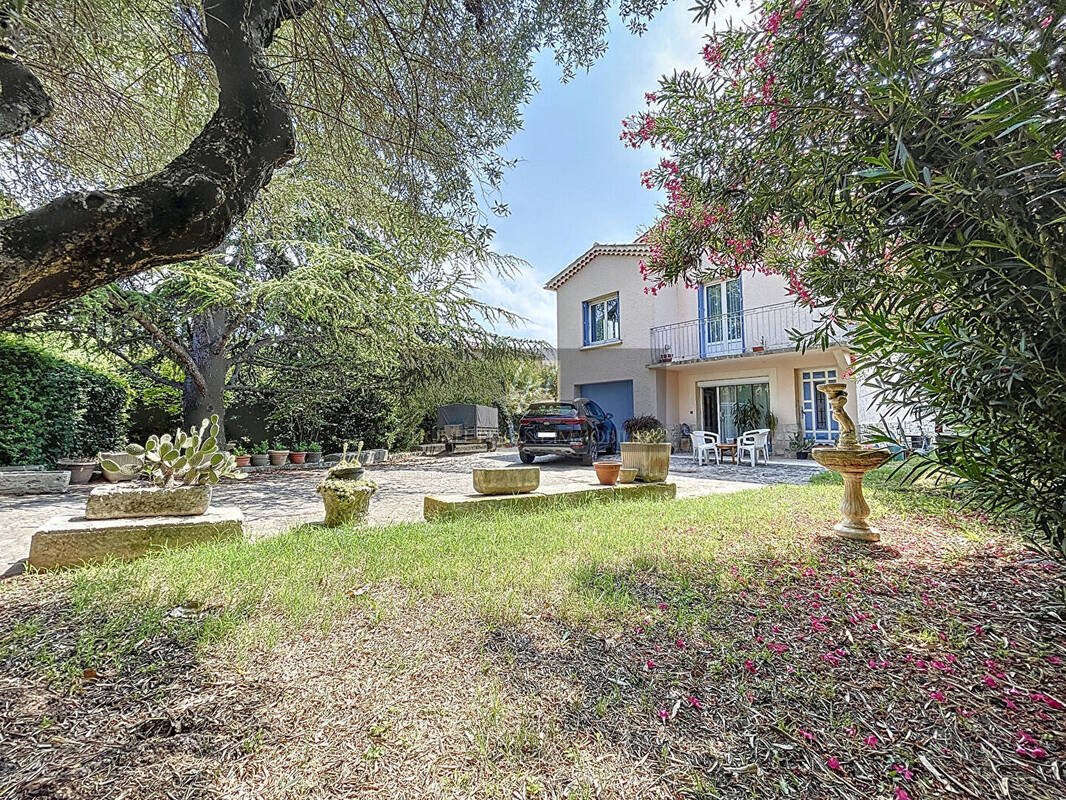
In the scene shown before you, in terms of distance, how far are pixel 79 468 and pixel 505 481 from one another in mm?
8613

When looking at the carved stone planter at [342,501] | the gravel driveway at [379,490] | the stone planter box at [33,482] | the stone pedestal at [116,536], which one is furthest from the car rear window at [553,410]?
the stone planter box at [33,482]

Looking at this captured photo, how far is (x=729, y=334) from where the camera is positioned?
1429 centimetres

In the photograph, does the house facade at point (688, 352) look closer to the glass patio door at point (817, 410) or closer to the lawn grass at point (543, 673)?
the glass patio door at point (817, 410)

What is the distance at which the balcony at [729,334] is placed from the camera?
12.8 meters

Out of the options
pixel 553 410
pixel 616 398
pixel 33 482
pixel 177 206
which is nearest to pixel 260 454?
pixel 33 482

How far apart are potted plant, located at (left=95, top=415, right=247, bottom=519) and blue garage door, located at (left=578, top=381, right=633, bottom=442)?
1312cm

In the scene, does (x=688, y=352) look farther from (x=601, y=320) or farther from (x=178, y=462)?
(x=178, y=462)

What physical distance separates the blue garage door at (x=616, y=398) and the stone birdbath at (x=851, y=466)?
38.3ft

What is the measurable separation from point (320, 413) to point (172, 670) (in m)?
12.7

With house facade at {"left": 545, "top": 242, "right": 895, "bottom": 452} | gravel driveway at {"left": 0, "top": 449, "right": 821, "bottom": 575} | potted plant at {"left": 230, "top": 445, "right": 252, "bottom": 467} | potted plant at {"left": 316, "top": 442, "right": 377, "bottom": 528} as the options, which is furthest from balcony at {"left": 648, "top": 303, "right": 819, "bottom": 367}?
potted plant at {"left": 230, "top": 445, "right": 252, "bottom": 467}

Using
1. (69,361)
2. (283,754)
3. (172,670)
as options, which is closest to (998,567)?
(283,754)

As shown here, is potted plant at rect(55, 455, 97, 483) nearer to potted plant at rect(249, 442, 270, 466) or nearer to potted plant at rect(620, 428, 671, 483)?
potted plant at rect(249, 442, 270, 466)

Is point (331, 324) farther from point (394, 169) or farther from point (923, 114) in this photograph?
point (923, 114)

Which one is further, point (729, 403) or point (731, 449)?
point (729, 403)
